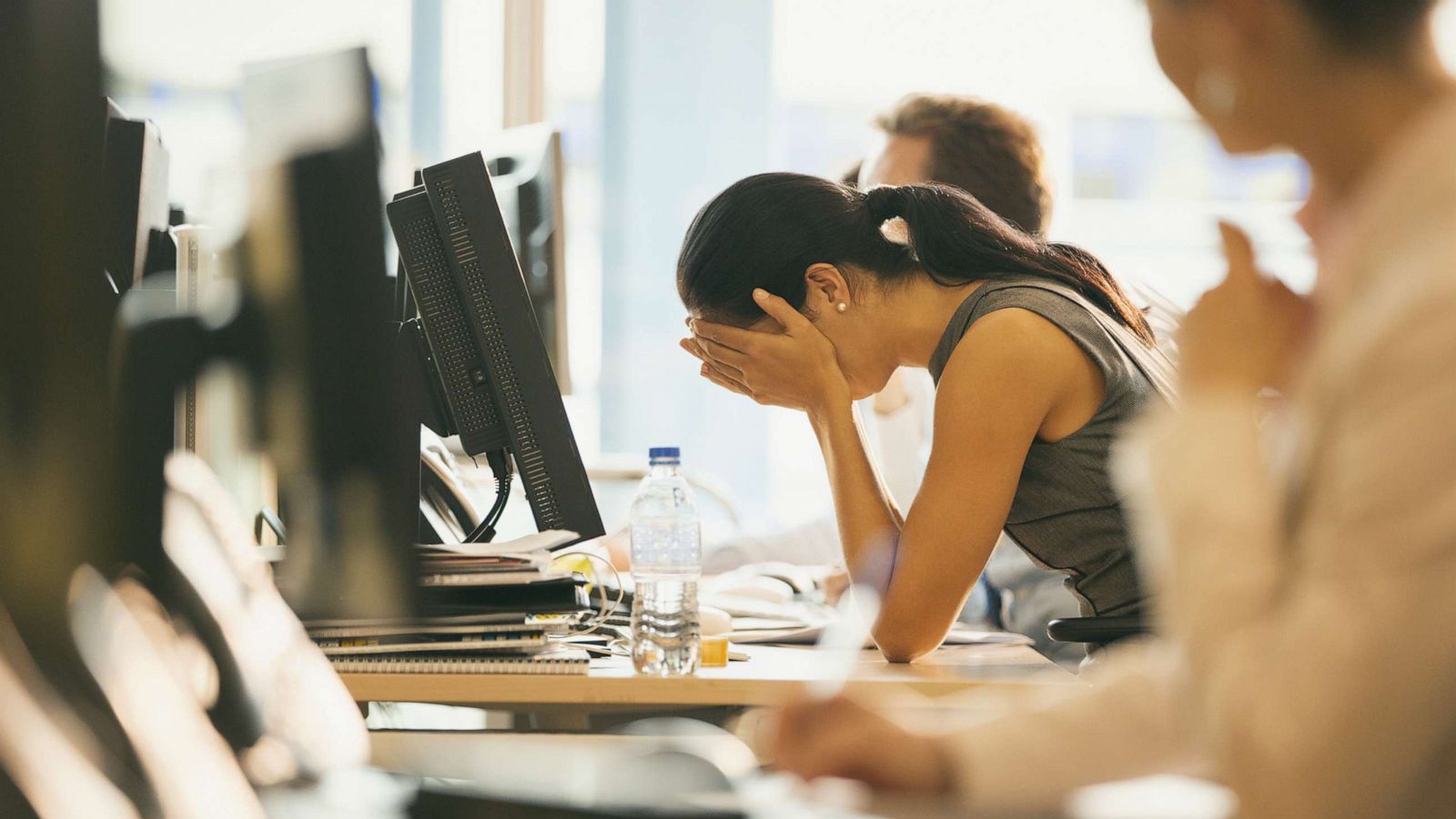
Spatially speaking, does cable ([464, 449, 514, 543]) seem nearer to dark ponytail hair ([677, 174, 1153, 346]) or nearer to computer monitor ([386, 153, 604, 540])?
computer monitor ([386, 153, 604, 540])

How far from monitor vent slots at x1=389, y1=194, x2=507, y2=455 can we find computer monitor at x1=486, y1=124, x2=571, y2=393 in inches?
11.8

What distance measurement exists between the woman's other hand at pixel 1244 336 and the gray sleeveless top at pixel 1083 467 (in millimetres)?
831

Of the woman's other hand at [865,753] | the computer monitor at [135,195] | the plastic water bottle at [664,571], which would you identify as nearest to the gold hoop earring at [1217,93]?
the woman's other hand at [865,753]

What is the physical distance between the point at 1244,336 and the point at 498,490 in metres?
1.05

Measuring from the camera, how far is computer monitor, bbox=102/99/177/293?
1.33 metres

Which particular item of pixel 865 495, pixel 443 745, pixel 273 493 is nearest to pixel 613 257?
pixel 865 495

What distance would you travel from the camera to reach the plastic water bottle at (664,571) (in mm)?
1226

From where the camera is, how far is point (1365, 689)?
44 centimetres

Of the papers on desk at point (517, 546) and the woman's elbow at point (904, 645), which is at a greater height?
the papers on desk at point (517, 546)

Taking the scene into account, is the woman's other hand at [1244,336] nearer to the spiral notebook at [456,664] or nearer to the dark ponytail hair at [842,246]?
the spiral notebook at [456,664]

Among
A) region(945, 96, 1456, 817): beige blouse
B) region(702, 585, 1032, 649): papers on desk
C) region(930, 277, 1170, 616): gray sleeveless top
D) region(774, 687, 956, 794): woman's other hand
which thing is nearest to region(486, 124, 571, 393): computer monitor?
region(702, 585, 1032, 649): papers on desk

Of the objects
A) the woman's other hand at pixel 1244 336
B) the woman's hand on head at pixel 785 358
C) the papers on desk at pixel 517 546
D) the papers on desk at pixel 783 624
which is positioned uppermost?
the woman's other hand at pixel 1244 336

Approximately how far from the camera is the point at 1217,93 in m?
0.55

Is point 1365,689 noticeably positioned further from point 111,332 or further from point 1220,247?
point 111,332
